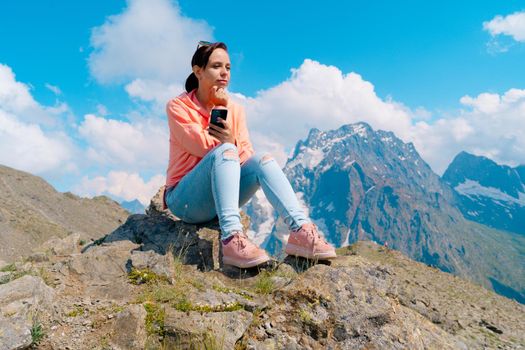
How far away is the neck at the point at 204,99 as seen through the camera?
21.8 feet

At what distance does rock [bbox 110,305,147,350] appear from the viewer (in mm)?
3736

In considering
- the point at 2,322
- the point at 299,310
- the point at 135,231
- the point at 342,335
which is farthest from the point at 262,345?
the point at 135,231

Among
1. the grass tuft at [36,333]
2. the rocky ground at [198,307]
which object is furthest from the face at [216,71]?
the grass tuft at [36,333]

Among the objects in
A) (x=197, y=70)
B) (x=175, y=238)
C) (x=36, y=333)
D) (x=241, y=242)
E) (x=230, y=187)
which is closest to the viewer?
(x=36, y=333)

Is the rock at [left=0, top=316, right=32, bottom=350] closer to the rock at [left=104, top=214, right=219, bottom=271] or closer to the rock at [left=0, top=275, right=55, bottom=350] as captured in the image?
the rock at [left=0, top=275, right=55, bottom=350]

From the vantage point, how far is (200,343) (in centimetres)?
363

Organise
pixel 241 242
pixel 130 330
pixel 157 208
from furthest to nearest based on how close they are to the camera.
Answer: pixel 157 208 → pixel 241 242 → pixel 130 330

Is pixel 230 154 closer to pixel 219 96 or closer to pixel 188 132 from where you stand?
pixel 188 132

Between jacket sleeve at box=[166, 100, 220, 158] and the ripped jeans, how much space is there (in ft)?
1.12

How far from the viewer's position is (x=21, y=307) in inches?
156

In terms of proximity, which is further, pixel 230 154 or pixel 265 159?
pixel 265 159

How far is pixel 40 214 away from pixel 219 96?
36.4 metres

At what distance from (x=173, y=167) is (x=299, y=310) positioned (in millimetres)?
3497

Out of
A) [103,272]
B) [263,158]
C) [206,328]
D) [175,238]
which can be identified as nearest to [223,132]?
[263,158]
